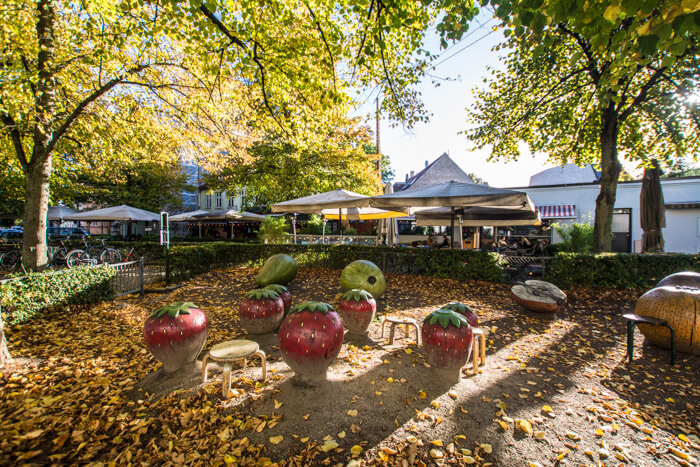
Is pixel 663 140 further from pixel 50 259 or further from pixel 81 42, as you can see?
pixel 50 259

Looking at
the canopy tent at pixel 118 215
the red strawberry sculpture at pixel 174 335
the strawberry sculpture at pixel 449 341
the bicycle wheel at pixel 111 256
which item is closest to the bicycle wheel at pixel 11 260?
the bicycle wheel at pixel 111 256

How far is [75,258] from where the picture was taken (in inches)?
394

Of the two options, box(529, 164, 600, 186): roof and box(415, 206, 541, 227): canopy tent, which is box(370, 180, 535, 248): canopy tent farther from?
box(529, 164, 600, 186): roof

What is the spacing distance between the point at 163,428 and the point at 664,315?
6.13 meters

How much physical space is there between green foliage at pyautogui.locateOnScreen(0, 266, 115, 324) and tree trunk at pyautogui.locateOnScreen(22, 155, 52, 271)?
2.03 meters

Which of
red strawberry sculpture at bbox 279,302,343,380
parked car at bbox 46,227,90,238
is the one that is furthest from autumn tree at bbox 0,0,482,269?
parked car at bbox 46,227,90,238

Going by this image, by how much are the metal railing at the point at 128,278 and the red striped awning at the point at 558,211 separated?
18.9 meters

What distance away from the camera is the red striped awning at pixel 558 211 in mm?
16078

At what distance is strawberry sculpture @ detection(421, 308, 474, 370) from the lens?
3018 mm

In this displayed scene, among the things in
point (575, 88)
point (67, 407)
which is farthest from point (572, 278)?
point (67, 407)

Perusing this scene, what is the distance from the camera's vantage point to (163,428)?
8.00 ft

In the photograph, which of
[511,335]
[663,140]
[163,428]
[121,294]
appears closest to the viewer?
[163,428]

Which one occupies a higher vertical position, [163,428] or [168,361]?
[168,361]

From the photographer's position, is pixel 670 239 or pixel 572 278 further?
pixel 670 239
